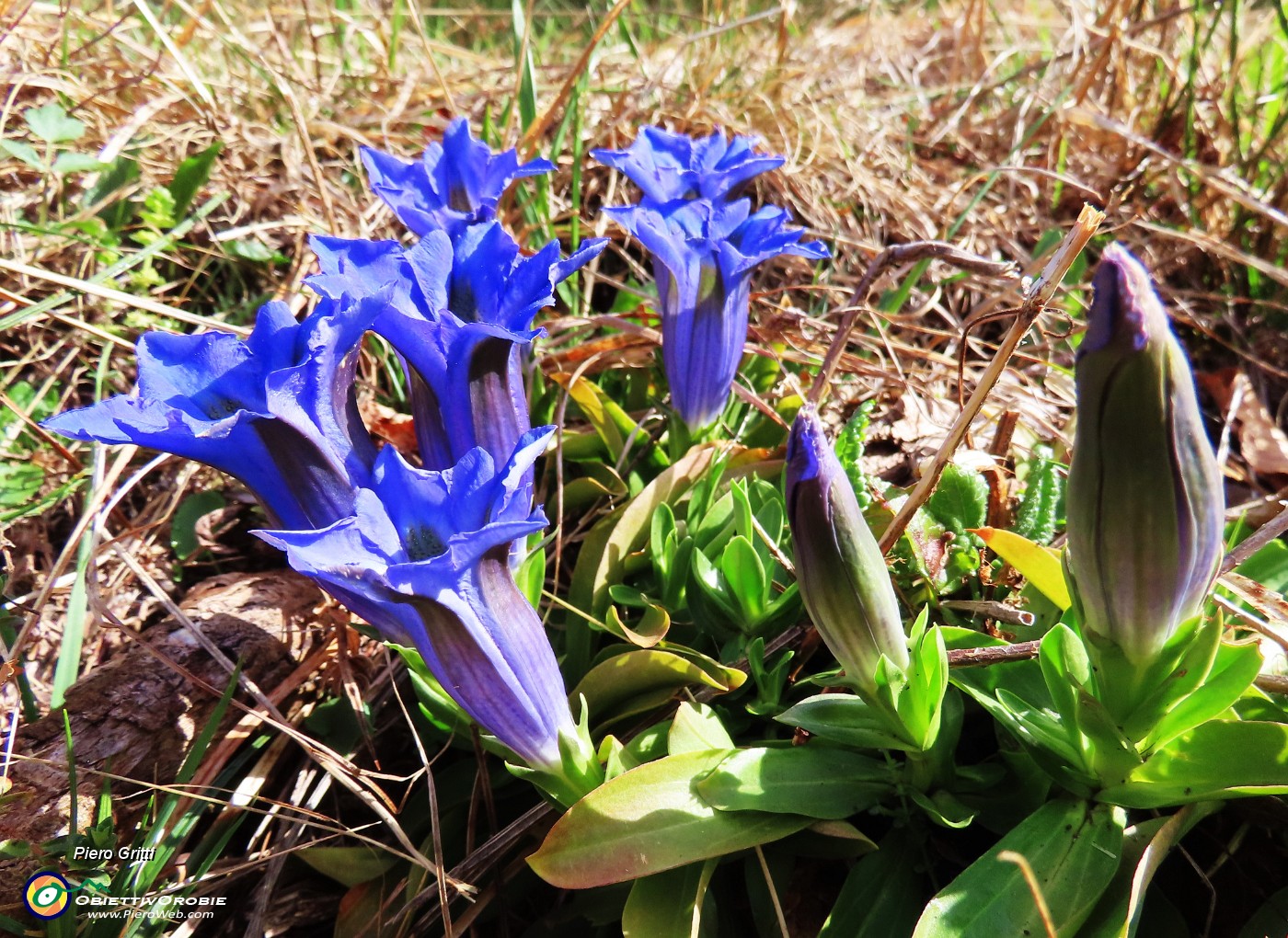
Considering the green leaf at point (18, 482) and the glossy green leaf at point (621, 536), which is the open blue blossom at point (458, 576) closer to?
the glossy green leaf at point (621, 536)

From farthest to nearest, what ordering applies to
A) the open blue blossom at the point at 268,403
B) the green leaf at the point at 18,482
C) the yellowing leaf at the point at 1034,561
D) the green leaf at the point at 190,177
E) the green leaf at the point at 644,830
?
the green leaf at the point at 190,177
the green leaf at the point at 18,482
the yellowing leaf at the point at 1034,561
the green leaf at the point at 644,830
the open blue blossom at the point at 268,403

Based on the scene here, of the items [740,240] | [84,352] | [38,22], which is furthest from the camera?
[38,22]

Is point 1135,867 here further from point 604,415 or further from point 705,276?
point 604,415

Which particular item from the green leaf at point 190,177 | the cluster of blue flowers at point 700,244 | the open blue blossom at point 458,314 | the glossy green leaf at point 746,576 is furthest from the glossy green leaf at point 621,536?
the green leaf at point 190,177

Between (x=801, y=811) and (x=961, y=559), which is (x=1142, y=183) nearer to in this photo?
(x=961, y=559)

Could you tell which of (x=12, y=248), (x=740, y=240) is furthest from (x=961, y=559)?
(x=12, y=248)

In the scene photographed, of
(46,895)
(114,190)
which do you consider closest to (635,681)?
(46,895)
